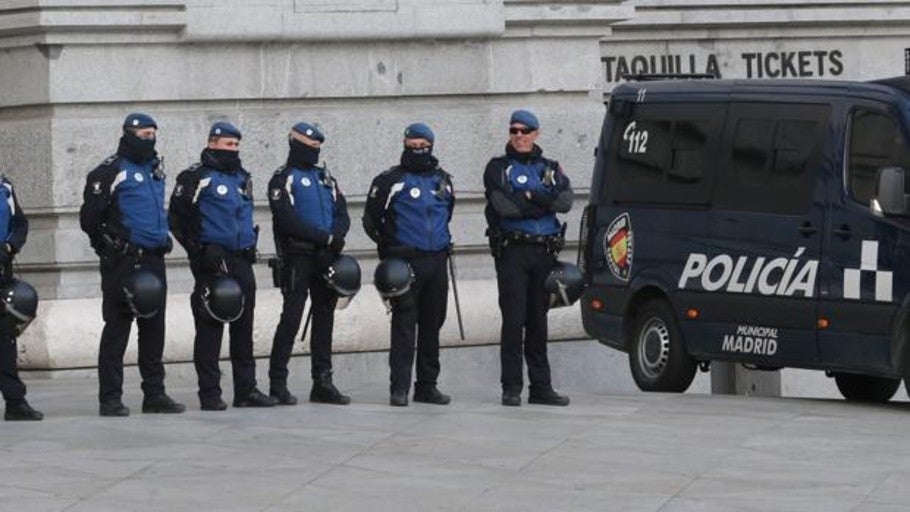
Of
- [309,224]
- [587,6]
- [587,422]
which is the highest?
[587,6]

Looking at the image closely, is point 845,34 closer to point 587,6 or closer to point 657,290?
point 587,6

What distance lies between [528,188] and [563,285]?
624 millimetres

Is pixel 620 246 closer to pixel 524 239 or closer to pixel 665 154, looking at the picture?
pixel 665 154

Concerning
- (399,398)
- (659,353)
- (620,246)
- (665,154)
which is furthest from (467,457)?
(665,154)

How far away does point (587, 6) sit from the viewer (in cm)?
2198

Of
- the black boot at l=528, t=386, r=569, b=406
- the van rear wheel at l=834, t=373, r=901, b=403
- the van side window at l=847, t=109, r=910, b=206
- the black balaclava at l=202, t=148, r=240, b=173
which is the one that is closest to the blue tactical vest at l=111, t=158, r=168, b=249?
the black balaclava at l=202, t=148, r=240, b=173

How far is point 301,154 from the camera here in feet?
56.0

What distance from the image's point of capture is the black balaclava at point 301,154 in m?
17.1

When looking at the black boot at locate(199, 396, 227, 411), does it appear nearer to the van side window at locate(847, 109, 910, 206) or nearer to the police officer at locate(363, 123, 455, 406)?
the police officer at locate(363, 123, 455, 406)

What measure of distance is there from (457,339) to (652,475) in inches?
276

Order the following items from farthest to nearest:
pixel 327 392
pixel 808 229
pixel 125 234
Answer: pixel 808 229
pixel 327 392
pixel 125 234

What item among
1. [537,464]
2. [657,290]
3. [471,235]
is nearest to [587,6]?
[471,235]

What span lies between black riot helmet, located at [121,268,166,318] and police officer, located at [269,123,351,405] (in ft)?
3.54

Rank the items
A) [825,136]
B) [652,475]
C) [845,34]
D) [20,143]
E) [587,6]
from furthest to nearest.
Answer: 1. [845,34]
2. [587,6]
3. [20,143]
4. [825,136]
5. [652,475]
